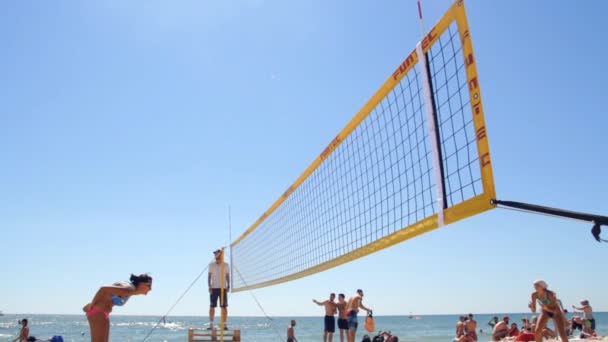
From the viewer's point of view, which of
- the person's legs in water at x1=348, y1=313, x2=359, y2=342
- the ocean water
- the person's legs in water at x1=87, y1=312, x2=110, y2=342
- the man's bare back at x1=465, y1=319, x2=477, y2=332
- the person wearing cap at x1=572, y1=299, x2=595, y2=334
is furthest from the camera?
the ocean water

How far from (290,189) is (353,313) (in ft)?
8.01

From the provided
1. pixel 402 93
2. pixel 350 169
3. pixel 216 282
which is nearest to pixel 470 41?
pixel 402 93

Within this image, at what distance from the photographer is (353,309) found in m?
8.88

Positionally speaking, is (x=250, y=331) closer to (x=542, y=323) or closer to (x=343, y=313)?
(x=343, y=313)

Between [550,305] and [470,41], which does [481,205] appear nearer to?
[470,41]

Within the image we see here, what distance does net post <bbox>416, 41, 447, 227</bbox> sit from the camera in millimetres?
4297

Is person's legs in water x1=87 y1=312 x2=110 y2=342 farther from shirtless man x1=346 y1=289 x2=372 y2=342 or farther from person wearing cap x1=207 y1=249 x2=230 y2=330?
shirtless man x1=346 y1=289 x2=372 y2=342

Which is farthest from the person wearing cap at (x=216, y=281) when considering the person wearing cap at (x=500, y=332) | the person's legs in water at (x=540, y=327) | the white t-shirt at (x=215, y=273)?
the person wearing cap at (x=500, y=332)

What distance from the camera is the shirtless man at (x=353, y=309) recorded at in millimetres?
8727

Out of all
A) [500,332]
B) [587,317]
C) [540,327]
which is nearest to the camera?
[540,327]

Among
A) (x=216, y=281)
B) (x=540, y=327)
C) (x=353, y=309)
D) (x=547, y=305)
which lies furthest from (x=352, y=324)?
(x=547, y=305)

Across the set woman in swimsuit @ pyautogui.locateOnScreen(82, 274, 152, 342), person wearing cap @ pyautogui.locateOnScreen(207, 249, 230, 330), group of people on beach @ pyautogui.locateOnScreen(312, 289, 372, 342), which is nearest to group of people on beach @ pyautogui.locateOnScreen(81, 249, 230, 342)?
woman in swimsuit @ pyautogui.locateOnScreen(82, 274, 152, 342)

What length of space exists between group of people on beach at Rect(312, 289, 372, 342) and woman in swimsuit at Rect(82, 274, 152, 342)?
4620mm

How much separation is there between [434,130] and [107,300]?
334 centimetres
